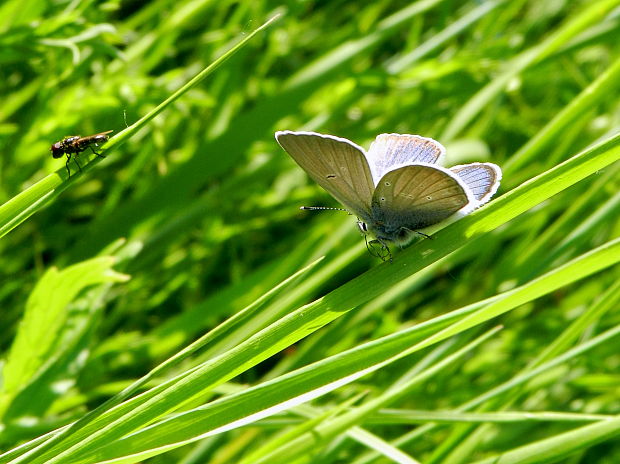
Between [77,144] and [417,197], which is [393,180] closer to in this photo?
[417,197]

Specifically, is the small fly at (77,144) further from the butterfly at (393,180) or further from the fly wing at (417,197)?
the fly wing at (417,197)

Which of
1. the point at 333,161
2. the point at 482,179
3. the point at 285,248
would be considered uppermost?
the point at 285,248

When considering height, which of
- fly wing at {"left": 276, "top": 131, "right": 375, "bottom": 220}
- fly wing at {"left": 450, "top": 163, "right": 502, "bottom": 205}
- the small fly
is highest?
the small fly

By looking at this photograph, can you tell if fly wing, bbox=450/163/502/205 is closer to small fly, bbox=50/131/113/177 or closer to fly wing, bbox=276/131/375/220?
fly wing, bbox=276/131/375/220

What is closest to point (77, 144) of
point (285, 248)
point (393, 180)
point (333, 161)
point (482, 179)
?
point (333, 161)

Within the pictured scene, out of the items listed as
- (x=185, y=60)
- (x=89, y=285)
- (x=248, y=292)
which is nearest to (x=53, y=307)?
(x=89, y=285)

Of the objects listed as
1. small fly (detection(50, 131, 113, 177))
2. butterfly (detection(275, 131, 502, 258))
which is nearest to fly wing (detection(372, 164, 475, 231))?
butterfly (detection(275, 131, 502, 258))

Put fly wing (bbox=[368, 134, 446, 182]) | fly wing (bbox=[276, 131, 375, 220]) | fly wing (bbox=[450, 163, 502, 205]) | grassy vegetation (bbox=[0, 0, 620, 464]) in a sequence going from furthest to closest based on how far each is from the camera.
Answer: fly wing (bbox=[368, 134, 446, 182]), fly wing (bbox=[450, 163, 502, 205]), fly wing (bbox=[276, 131, 375, 220]), grassy vegetation (bbox=[0, 0, 620, 464])
